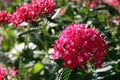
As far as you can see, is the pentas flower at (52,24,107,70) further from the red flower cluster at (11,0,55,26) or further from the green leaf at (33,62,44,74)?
the green leaf at (33,62,44,74)

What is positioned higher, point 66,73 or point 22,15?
point 22,15

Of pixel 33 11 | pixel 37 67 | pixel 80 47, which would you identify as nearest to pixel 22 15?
pixel 33 11

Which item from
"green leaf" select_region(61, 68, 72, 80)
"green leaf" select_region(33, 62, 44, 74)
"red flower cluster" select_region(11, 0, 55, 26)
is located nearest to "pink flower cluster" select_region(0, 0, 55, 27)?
"red flower cluster" select_region(11, 0, 55, 26)

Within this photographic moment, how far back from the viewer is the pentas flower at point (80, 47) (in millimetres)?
2609

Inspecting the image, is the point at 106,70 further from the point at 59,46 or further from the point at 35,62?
the point at 35,62

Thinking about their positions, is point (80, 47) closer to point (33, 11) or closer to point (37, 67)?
point (33, 11)

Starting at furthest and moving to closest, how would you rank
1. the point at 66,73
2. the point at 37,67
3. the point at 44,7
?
the point at 37,67 < the point at 44,7 < the point at 66,73

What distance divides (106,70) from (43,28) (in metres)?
0.75

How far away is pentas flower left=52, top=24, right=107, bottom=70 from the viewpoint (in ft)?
8.56

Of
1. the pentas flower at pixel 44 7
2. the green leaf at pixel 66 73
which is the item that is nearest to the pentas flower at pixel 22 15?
the pentas flower at pixel 44 7

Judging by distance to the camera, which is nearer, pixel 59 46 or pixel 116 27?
pixel 59 46

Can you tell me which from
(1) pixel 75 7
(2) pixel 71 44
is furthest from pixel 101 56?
(1) pixel 75 7

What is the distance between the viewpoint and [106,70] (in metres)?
2.89

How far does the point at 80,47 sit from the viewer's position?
2.63 m
